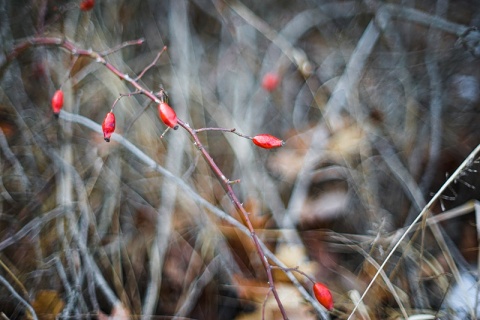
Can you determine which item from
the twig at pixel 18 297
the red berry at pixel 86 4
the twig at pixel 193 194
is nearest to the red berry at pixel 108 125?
the twig at pixel 193 194

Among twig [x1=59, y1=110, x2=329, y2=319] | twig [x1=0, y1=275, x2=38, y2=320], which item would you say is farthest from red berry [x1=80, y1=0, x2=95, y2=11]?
twig [x1=0, y1=275, x2=38, y2=320]

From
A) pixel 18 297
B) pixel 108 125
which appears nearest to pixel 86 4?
pixel 108 125

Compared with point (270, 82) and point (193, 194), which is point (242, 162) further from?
point (270, 82)

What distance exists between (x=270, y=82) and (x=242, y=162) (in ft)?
1.39

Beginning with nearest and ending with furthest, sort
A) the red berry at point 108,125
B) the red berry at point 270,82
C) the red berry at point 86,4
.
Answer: the red berry at point 108,125, the red berry at point 86,4, the red berry at point 270,82

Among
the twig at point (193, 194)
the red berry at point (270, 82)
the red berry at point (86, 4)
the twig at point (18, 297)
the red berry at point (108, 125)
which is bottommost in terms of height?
the twig at point (18, 297)

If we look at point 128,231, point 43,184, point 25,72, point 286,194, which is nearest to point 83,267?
point 128,231

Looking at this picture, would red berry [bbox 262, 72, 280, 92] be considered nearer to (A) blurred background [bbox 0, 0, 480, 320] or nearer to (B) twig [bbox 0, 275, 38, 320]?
(A) blurred background [bbox 0, 0, 480, 320]

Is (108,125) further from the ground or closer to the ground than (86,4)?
closer to the ground

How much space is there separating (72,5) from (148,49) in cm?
35

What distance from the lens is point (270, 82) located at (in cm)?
165

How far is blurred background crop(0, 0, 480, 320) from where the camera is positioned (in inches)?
46.4

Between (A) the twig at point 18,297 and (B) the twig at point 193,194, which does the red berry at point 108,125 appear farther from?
(A) the twig at point 18,297

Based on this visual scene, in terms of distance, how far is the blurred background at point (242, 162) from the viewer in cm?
118
